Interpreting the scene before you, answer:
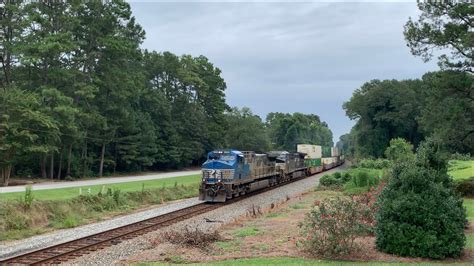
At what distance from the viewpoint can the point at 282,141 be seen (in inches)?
6467

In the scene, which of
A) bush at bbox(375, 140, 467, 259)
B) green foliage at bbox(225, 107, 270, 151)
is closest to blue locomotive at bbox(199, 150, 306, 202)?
bush at bbox(375, 140, 467, 259)

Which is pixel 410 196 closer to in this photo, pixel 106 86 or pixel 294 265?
pixel 294 265

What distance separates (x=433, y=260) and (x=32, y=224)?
57.0 ft

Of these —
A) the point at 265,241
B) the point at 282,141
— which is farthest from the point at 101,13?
the point at 282,141

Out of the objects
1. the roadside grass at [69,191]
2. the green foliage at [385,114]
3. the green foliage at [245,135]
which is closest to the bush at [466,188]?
the roadside grass at [69,191]

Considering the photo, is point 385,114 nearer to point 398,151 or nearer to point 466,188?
point 398,151

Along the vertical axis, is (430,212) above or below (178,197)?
above

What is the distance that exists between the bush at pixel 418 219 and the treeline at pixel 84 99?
38905mm

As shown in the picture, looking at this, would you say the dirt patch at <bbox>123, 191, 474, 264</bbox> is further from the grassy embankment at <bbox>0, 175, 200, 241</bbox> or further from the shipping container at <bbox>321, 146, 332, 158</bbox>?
the shipping container at <bbox>321, 146, 332, 158</bbox>

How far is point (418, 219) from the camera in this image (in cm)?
1184

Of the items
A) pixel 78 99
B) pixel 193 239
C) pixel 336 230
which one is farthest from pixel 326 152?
pixel 336 230

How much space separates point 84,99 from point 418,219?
52.6 metres

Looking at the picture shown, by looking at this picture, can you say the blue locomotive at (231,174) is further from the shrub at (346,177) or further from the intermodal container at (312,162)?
the intermodal container at (312,162)

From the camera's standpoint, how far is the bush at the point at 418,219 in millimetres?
11727
